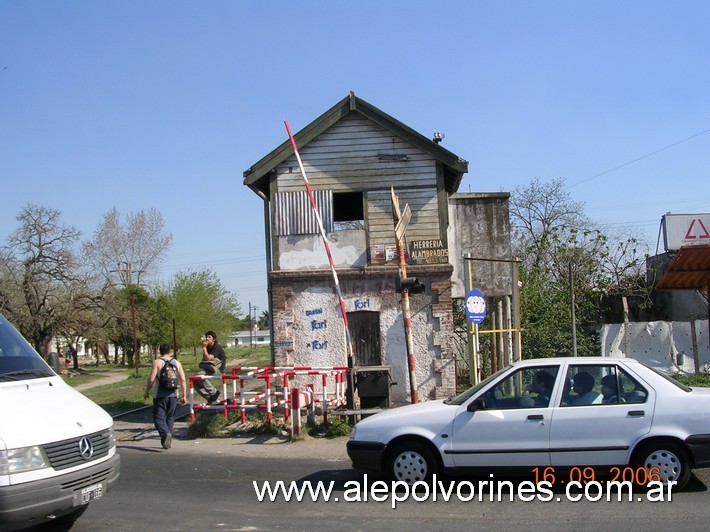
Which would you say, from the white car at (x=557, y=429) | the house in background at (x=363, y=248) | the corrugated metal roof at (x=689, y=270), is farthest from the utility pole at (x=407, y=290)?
the corrugated metal roof at (x=689, y=270)

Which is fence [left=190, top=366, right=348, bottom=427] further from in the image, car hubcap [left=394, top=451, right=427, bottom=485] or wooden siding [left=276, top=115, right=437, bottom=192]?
car hubcap [left=394, top=451, right=427, bottom=485]

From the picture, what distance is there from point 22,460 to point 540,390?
5245mm

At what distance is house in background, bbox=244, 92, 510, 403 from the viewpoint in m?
16.3

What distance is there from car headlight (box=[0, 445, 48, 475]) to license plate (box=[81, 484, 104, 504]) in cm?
50

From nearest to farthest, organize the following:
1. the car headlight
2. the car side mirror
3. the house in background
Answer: the car headlight → the car side mirror → the house in background

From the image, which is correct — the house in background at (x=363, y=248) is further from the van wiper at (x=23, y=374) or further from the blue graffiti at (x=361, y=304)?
the van wiper at (x=23, y=374)

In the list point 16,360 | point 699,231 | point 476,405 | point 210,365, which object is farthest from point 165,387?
point 699,231

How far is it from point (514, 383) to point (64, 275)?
37.5 meters

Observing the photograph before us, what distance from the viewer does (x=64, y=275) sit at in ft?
135

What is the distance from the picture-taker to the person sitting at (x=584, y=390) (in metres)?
8.02

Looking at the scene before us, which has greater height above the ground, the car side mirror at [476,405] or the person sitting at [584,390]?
the person sitting at [584,390]

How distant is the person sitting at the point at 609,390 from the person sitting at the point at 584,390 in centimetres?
7

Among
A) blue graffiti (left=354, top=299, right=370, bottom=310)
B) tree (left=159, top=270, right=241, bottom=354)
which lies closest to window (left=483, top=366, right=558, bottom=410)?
Result: blue graffiti (left=354, top=299, right=370, bottom=310)

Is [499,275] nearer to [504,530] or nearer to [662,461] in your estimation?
[662,461]
